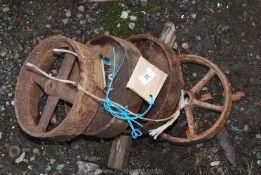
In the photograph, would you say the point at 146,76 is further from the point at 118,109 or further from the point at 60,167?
A: the point at 60,167

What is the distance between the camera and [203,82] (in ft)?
12.7

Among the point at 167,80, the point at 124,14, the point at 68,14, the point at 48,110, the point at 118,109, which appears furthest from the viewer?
the point at 68,14

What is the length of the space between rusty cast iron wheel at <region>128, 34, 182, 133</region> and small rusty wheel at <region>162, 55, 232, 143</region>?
183 mm

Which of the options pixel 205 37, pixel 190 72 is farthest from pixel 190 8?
pixel 190 72

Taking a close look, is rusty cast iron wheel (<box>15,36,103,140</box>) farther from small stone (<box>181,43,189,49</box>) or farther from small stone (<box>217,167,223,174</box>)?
small stone (<box>217,167,223,174</box>)

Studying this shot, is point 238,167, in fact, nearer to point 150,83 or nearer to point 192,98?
point 192,98

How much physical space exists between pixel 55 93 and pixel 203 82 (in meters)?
1.33

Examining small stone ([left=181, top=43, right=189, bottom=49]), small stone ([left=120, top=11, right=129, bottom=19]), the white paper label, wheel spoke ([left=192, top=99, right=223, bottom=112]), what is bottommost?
wheel spoke ([left=192, top=99, right=223, bottom=112])

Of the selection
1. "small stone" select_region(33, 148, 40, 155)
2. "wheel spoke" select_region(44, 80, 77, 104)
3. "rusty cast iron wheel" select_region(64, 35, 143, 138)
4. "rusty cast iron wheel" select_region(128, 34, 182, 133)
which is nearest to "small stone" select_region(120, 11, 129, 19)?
"rusty cast iron wheel" select_region(128, 34, 182, 133)

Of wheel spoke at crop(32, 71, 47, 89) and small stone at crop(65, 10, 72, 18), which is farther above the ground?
small stone at crop(65, 10, 72, 18)

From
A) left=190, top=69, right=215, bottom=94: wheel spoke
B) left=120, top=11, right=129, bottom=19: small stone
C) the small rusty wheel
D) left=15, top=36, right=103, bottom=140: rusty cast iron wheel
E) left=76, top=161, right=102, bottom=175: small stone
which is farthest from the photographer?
left=120, top=11, right=129, bottom=19: small stone

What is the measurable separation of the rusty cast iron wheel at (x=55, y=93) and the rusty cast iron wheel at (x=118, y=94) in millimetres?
122

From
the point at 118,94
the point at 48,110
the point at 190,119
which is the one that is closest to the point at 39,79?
the point at 48,110

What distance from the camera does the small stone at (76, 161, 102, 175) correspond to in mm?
3984
